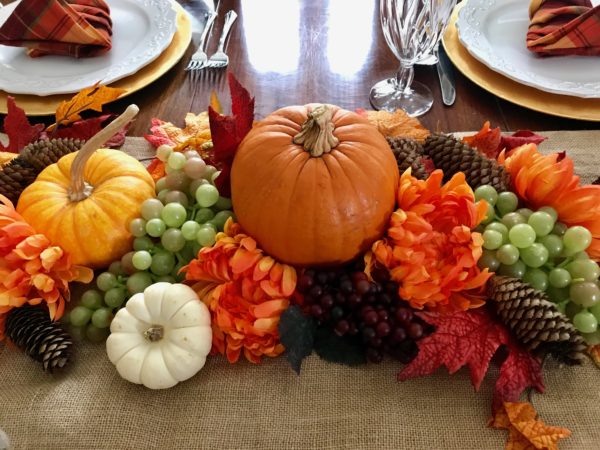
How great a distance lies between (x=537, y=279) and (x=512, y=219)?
0.24 feet

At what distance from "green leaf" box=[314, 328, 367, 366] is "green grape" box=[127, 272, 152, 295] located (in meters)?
0.22

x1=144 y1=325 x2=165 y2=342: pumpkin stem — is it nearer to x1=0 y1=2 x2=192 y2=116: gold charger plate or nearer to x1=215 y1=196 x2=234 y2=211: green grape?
x1=215 y1=196 x2=234 y2=211: green grape

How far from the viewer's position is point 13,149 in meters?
0.82

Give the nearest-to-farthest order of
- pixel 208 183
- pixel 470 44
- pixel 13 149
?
pixel 208 183 < pixel 13 149 < pixel 470 44

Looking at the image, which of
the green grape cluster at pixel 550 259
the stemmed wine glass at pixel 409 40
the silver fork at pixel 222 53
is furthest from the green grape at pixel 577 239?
the silver fork at pixel 222 53

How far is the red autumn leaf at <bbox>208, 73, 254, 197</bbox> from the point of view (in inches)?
24.1

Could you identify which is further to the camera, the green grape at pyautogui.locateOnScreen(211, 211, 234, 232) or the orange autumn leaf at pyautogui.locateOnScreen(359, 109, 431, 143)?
the orange autumn leaf at pyautogui.locateOnScreen(359, 109, 431, 143)

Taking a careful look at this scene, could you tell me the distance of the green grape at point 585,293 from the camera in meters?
0.54

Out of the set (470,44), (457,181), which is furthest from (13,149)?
(470,44)

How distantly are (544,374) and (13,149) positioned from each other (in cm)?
83

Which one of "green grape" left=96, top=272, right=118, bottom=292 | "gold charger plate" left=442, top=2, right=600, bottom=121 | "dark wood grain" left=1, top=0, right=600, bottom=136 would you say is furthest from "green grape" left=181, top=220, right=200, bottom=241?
"gold charger plate" left=442, top=2, right=600, bottom=121

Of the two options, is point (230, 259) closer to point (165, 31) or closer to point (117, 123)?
point (117, 123)

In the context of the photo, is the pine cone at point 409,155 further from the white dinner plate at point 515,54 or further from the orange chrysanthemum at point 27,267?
the orange chrysanthemum at point 27,267

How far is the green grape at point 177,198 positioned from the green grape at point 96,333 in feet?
0.59
